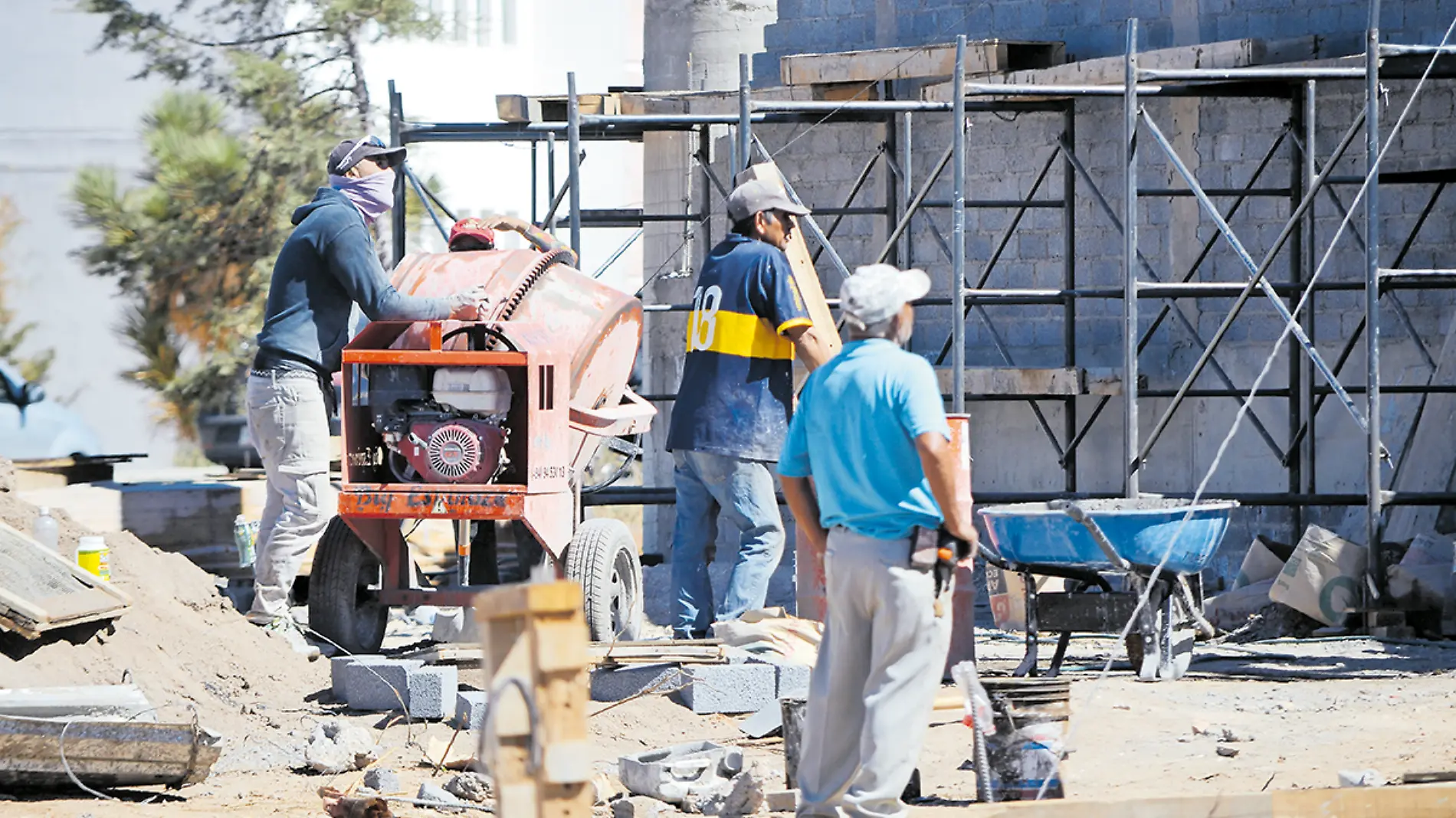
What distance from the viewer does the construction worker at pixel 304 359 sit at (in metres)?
8.44

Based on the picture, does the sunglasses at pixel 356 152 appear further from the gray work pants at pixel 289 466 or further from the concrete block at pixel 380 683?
the concrete block at pixel 380 683

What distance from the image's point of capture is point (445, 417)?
27.0ft

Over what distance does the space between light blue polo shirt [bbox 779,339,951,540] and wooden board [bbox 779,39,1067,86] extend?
24.3 ft

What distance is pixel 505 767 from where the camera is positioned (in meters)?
3.66

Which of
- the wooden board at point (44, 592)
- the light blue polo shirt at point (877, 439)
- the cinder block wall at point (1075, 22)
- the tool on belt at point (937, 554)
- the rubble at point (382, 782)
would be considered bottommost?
the rubble at point (382, 782)

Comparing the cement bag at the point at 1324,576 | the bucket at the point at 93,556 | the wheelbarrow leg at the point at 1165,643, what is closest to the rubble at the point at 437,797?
the bucket at the point at 93,556

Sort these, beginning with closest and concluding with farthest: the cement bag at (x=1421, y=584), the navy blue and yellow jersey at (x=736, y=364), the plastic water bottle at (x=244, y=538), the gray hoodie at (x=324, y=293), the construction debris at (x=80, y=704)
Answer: the construction debris at (x=80, y=704), the navy blue and yellow jersey at (x=736, y=364), the gray hoodie at (x=324, y=293), the cement bag at (x=1421, y=584), the plastic water bottle at (x=244, y=538)

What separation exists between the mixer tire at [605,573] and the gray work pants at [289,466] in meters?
1.10

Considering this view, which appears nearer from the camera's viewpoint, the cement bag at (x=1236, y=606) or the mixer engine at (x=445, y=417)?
the mixer engine at (x=445, y=417)

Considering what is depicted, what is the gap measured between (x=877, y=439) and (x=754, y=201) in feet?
9.60

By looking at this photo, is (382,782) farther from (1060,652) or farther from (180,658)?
(1060,652)

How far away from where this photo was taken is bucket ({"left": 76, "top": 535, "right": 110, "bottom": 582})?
8219 mm

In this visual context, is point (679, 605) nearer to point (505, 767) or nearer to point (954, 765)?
point (954, 765)

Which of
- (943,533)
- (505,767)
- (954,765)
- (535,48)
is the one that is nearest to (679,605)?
(954,765)
